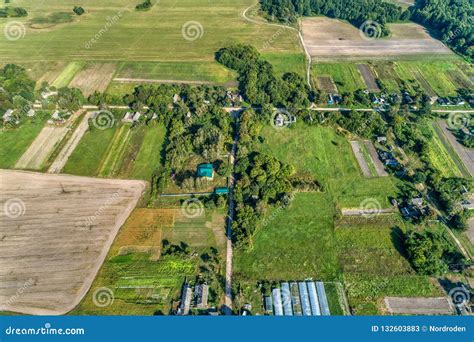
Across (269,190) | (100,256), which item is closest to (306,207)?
(269,190)

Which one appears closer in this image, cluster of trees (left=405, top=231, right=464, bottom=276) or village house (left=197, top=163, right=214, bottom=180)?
cluster of trees (left=405, top=231, right=464, bottom=276)

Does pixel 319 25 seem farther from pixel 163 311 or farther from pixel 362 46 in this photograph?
pixel 163 311

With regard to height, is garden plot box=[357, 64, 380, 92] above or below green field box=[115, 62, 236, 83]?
above

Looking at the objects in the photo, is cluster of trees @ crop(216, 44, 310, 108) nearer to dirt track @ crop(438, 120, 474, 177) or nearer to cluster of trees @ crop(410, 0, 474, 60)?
dirt track @ crop(438, 120, 474, 177)

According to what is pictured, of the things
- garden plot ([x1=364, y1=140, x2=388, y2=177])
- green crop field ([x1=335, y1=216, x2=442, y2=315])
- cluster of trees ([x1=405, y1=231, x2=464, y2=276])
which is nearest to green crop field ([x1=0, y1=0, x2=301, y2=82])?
garden plot ([x1=364, y1=140, x2=388, y2=177])

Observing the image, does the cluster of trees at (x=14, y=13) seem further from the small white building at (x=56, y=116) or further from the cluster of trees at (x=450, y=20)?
the cluster of trees at (x=450, y=20)

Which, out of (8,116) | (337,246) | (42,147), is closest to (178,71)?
(42,147)

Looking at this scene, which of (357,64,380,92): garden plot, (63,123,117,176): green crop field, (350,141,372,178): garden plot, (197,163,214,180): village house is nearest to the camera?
(197,163,214,180): village house
